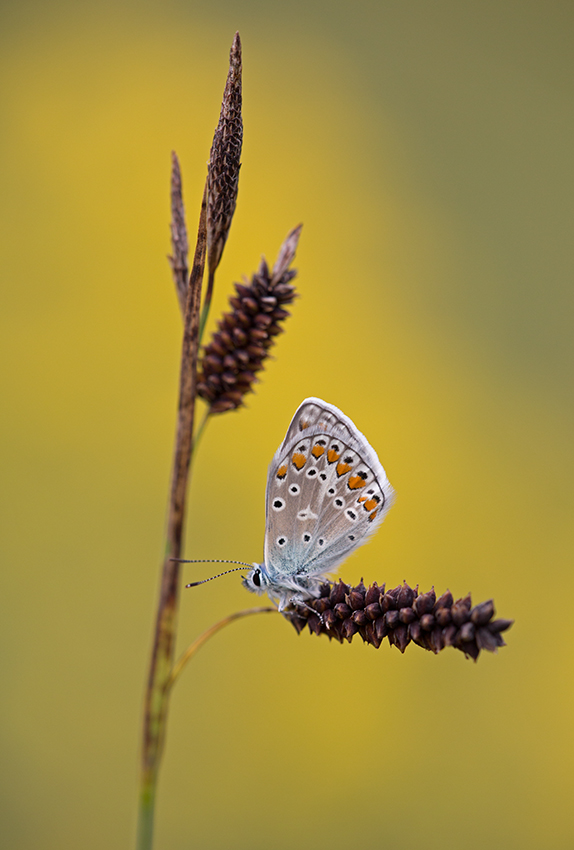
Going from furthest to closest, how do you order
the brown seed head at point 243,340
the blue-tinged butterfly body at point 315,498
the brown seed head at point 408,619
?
the blue-tinged butterfly body at point 315,498
the brown seed head at point 243,340
the brown seed head at point 408,619

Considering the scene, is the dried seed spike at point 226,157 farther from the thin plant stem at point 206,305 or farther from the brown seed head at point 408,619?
the brown seed head at point 408,619

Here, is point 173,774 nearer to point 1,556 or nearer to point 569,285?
point 1,556

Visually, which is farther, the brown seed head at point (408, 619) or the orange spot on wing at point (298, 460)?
the orange spot on wing at point (298, 460)

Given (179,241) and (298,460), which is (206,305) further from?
(298,460)

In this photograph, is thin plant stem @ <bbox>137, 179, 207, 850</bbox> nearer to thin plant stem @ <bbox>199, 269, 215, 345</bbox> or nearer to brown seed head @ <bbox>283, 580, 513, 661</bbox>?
thin plant stem @ <bbox>199, 269, 215, 345</bbox>

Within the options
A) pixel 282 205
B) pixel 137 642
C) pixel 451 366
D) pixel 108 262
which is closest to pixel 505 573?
pixel 451 366

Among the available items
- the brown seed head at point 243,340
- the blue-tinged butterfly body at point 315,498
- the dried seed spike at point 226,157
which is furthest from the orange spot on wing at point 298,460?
the dried seed spike at point 226,157
